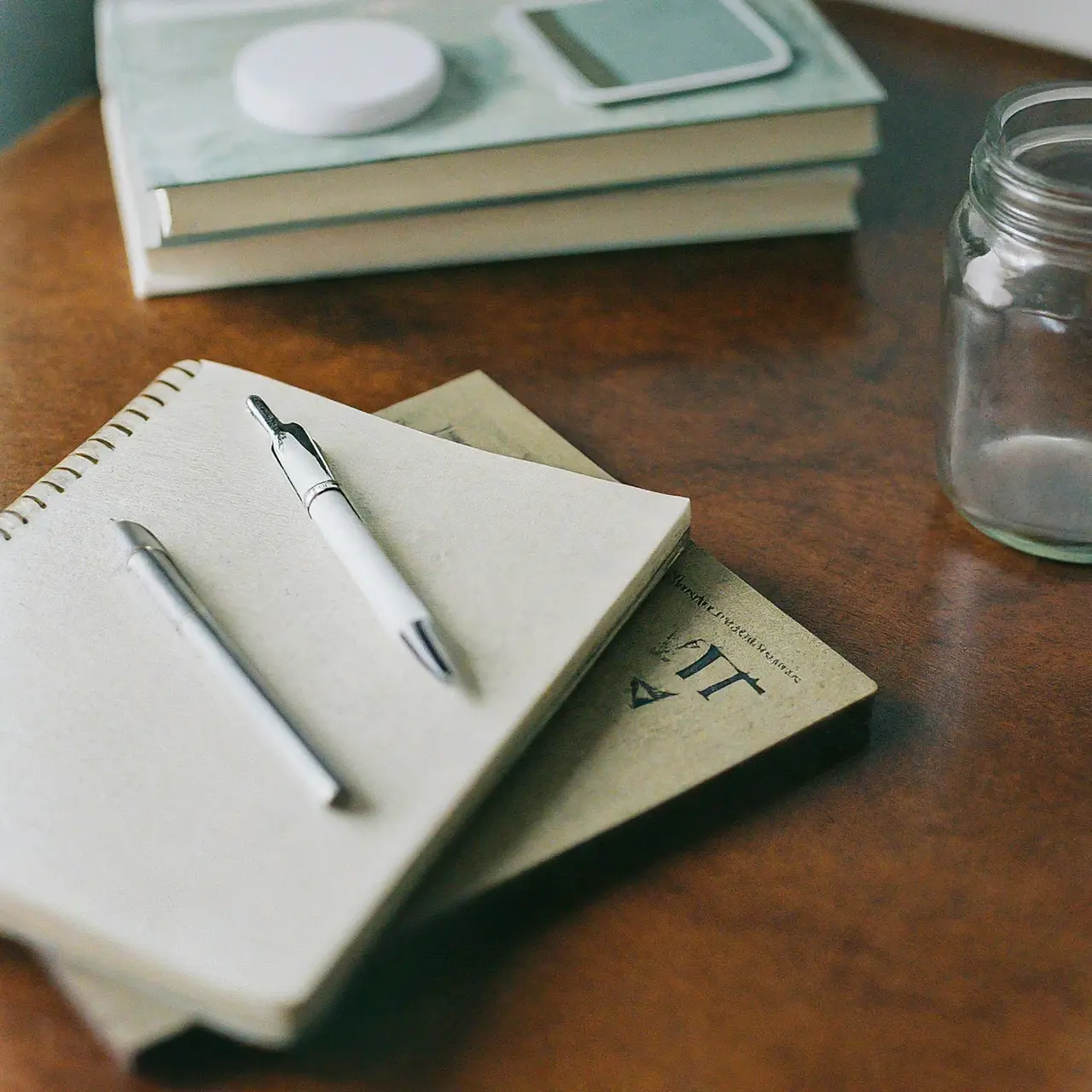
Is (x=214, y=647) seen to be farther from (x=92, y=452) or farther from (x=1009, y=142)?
(x=1009, y=142)

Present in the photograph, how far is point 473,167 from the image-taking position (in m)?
0.72

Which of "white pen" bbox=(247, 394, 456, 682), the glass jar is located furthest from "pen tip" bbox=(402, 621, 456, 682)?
the glass jar

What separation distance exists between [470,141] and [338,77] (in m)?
0.09

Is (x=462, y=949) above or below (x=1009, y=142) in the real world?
below

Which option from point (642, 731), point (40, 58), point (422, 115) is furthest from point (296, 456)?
point (40, 58)

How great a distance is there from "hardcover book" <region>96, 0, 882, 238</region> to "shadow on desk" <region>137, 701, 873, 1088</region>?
0.38 metres

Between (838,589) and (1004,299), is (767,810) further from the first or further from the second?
(1004,299)

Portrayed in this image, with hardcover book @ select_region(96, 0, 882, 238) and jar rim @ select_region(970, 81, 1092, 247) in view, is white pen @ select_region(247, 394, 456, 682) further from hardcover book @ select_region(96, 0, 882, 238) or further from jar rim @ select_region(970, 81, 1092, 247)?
jar rim @ select_region(970, 81, 1092, 247)

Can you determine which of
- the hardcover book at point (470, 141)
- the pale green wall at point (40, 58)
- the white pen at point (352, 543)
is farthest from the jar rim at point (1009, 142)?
the pale green wall at point (40, 58)

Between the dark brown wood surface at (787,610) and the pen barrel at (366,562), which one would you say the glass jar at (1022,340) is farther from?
the pen barrel at (366,562)

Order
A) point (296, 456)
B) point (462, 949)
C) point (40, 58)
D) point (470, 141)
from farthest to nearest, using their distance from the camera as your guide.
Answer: point (40, 58) → point (470, 141) → point (296, 456) → point (462, 949)

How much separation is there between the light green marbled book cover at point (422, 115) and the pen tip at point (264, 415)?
0.57 feet

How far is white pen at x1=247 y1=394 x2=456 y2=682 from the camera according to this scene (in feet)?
1.52

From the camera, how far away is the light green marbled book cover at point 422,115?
2.31 ft
